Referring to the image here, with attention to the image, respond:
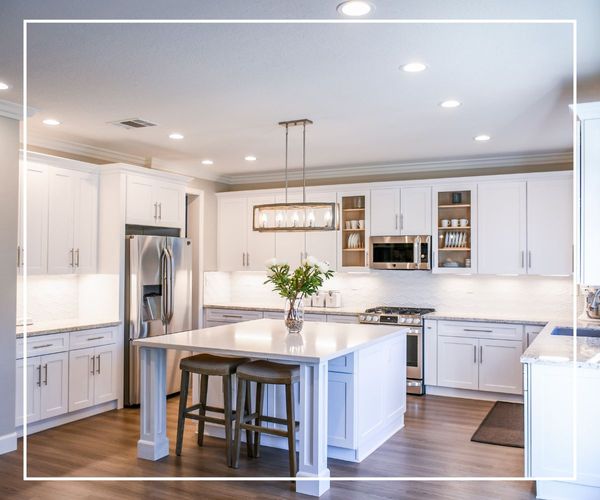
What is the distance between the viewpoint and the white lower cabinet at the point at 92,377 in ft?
17.1

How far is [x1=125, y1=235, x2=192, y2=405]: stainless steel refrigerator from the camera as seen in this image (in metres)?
5.76

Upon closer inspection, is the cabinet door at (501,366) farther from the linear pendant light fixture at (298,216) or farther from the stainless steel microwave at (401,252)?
the linear pendant light fixture at (298,216)

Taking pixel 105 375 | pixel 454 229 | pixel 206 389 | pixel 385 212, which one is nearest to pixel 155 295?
pixel 105 375

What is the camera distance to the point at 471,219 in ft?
21.1

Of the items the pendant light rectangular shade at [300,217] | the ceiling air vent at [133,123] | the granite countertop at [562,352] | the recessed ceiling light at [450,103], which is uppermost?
the recessed ceiling light at [450,103]

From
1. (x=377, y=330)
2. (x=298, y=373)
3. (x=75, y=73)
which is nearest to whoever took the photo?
(x=75, y=73)

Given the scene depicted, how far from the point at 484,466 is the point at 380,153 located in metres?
3.45

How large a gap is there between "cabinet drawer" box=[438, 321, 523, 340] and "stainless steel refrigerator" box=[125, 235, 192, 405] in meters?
2.80

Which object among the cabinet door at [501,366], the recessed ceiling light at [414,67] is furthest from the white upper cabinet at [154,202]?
the cabinet door at [501,366]

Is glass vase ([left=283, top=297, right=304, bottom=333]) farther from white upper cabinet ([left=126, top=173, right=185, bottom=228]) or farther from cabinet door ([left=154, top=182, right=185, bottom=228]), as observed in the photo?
cabinet door ([left=154, top=182, right=185, bottom=228])

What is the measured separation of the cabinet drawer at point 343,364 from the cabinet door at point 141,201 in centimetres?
277

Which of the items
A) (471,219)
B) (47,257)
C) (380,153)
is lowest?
(47,257)

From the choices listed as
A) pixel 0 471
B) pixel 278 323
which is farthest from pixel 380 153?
pixel 0 471

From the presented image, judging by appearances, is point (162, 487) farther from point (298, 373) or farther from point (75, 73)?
point (75, 73)
